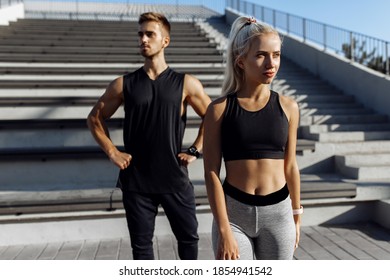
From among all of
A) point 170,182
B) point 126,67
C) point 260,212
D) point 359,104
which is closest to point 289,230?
point 260,212

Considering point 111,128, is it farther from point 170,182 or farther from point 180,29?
point 180,29

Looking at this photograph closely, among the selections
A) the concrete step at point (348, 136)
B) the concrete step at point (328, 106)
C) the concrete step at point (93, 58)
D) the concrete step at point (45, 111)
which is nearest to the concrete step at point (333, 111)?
the concrete step at point (328, 106)

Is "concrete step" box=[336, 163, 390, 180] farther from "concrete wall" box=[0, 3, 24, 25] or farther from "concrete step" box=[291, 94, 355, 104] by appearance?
"concrete wall" box=[0, 3, 24, 25]

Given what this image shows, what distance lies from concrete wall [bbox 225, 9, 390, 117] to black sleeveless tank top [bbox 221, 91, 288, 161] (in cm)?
553

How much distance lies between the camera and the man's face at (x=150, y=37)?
215 centimetres

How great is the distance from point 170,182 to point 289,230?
91cm

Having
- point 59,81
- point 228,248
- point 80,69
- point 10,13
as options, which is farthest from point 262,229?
point 10,13

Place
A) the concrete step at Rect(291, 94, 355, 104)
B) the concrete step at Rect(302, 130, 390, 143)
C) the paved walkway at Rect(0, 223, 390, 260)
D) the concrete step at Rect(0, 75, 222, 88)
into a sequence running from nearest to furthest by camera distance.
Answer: the paved walkway at Rect(0, 223, 390, 260), the concrete step at Rect(302, 130, 390, 143), the concrete step at Rect(0, 75, 222, 88), the concrete step at Rect(291, 94, 355, 104)

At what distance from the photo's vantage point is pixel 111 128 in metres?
4.93

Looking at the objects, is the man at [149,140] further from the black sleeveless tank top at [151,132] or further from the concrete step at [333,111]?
the concrete step at [333,111]

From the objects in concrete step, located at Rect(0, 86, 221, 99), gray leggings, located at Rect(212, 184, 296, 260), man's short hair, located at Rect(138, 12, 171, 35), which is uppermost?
man's short hair, located at Rect(138, 12, 171, 35)

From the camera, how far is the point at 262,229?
1.51m

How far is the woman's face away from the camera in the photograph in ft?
4.47

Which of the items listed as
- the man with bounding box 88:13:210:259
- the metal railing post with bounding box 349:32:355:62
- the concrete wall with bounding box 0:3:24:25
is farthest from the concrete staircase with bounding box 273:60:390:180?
the concrete wall with bounding box 0:3:24:25
